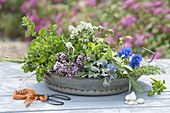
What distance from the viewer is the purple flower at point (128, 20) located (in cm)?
487

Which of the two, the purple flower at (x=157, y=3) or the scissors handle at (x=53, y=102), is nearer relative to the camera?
the scissors handle at (x=53, y=102)

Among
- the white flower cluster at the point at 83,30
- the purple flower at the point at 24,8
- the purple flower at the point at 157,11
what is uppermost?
the purple flower at the point at 24,8

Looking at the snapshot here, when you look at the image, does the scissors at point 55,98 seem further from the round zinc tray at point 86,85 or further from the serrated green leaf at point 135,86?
the serrated green leaf at point 135,86

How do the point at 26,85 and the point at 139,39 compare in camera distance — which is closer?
the point at 26,85

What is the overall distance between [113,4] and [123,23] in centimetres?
57

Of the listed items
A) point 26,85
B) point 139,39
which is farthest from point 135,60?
point 139,39

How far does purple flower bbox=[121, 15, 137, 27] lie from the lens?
16.0 feet

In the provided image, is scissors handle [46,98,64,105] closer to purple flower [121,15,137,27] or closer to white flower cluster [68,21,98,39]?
white flower cluster [68,21,98,39]

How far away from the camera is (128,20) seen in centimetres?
488

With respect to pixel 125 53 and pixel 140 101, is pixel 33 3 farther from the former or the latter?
pixel 140 101

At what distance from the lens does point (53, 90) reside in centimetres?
195

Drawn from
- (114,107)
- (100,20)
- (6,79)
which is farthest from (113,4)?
(114,107)

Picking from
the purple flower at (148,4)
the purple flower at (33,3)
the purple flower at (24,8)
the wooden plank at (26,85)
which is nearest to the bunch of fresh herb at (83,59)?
the wooden plank at (26,85)

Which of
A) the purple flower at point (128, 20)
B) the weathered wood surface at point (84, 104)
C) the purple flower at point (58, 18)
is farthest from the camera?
the purple flower at point (58, 18)
